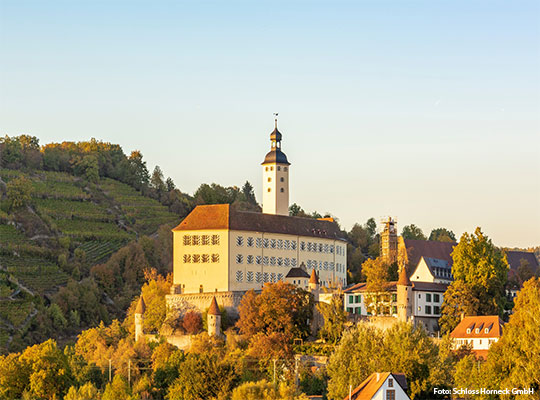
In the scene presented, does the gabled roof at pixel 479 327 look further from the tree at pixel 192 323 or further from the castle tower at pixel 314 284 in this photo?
Result: the tree at pixel 192 323

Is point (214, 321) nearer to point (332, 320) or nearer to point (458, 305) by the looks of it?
point (332, 320)

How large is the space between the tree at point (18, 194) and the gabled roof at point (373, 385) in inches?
2368

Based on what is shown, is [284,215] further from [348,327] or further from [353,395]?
[353,395]

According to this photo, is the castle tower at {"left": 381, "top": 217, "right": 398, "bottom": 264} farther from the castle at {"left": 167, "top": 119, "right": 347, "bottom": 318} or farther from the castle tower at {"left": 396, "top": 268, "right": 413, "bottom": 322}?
the castle tower at {"left": 396, "top": 268, "right": 413, "bottom": 322}

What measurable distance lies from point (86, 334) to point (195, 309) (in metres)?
8.65

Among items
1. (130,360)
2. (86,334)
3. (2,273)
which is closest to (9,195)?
(2,273)

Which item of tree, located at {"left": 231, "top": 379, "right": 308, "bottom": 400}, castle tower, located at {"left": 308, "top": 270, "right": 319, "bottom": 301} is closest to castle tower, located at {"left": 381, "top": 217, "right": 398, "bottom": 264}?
castle tower, located at {"left": 308, "top": 270, "right": 319, "bottom": 301}

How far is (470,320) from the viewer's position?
70.6 meters

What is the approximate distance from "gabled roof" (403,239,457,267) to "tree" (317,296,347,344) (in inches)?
664

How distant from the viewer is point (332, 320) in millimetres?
72688

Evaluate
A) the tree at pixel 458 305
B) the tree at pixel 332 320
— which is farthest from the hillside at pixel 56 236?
the tree at pixel 458 305

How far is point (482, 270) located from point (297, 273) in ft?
42.3

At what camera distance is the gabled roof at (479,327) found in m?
68.5

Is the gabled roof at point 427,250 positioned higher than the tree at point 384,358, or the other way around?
the gabled roof at point 427,250
